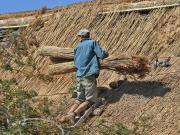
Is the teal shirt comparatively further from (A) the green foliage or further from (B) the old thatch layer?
(A) the green foliage

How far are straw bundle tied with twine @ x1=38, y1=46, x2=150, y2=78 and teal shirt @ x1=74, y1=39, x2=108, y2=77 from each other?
285 millimetres

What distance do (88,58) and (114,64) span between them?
388 millimetres

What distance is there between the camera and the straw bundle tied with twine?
983cm

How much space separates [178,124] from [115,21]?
3233 mm

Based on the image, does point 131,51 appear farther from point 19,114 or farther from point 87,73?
point 19,114

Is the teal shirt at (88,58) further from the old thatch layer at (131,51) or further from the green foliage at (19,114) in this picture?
the green foliage at (19,114)

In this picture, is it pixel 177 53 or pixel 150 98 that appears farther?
pixel 177 53

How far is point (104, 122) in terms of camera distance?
9.16 meters

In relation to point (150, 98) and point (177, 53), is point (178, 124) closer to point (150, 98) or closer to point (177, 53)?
point (150, 98)

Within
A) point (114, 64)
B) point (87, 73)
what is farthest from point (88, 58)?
point (114, 64)

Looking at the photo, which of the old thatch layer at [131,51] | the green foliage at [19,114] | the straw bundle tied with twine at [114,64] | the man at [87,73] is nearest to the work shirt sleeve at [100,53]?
the man at [87,73]

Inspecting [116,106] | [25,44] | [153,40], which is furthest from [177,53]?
[25,44]

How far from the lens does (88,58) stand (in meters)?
9.87

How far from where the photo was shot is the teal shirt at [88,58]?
9.80 m
